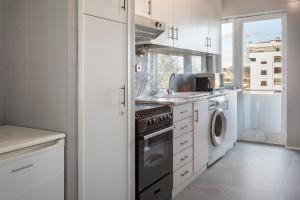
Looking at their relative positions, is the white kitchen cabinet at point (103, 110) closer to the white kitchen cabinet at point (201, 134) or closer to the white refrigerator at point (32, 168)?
the white refrigerator at point (32, 168)

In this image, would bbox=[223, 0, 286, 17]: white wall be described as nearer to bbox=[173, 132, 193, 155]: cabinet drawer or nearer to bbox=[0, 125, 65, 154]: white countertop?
bbox=[173, 132, 193, 155]: cabinet drawer

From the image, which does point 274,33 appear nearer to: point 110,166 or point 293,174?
point 293,174

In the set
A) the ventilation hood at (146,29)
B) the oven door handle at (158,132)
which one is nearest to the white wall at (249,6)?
the ventilation hood at (146,29)

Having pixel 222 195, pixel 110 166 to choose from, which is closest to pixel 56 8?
pixel 110 166

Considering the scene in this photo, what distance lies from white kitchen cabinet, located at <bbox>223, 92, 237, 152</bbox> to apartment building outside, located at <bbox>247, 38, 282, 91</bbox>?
2.28 ft

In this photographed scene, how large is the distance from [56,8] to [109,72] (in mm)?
484

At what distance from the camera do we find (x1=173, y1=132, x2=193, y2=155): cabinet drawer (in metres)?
2.65

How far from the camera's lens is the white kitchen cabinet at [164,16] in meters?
2.76

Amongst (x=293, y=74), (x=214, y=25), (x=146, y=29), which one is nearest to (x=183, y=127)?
(x=146, y=29)

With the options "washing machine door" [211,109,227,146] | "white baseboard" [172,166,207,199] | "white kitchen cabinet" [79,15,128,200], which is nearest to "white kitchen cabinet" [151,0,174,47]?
"white kitchen cabinet" [79,15,128,200]

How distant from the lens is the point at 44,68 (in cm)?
169

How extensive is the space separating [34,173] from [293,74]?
402 centimetres

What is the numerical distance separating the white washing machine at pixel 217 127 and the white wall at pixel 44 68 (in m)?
2.19

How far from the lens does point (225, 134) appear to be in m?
3.93
